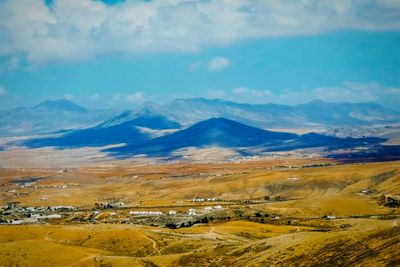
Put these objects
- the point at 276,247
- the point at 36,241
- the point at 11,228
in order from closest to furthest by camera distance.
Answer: the point at 276,247 < the point at 36,241 < the point at 11,228

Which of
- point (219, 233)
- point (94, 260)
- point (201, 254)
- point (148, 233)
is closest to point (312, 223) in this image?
point (219, 233)

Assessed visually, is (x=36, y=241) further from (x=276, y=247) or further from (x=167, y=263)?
(x=276, y=247)

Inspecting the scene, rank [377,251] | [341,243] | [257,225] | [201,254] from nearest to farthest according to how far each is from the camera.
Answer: [377,251] < [341,243] < [201,254] < [257,225]

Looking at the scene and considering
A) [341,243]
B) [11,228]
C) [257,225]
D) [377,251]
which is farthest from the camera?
[257,225]

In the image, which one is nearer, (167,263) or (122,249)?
(167,263)

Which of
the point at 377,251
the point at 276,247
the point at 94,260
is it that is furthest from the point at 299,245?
the point at 94,260

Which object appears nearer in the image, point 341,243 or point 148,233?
point 341,243

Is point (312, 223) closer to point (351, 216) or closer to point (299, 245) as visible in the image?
point (351, 216)

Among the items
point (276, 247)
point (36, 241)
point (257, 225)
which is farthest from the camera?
point (257, 225)
